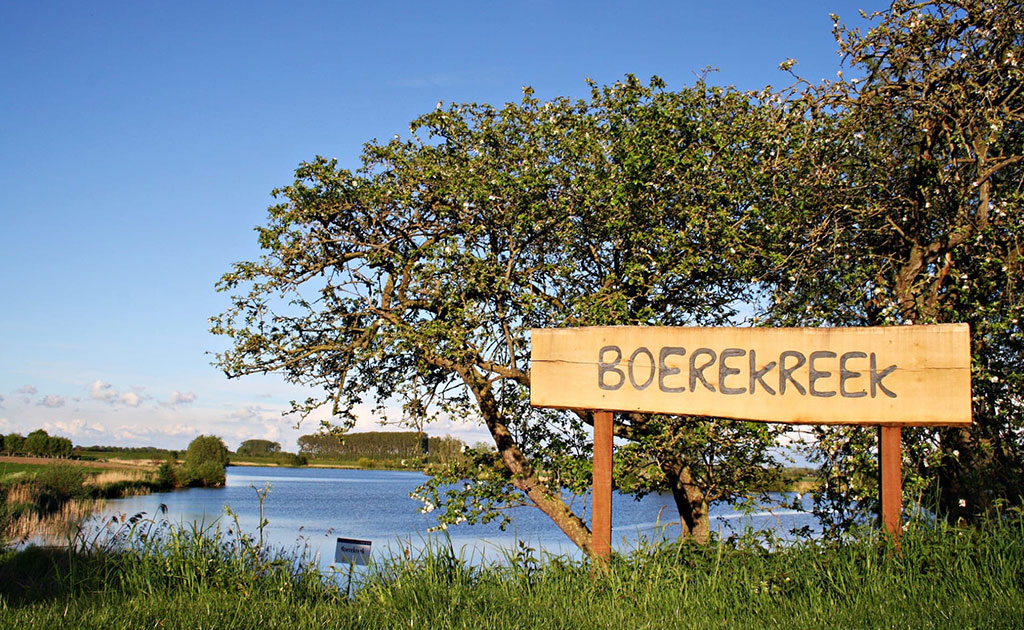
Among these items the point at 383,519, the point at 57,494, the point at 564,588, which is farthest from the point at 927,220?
the point at 57,494

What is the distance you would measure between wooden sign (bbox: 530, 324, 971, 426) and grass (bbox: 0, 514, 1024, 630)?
0.96 metres

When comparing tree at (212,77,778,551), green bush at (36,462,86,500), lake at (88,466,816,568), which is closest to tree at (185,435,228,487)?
lake at (88,466,816,568)

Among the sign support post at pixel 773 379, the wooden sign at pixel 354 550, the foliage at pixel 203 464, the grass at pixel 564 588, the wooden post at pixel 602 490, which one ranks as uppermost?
the sign support post at pixel 773 379

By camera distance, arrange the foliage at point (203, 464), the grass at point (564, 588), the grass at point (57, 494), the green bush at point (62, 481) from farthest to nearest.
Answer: the foliage at point (203, 464)
the green bush at point (62, 481)
the grass at point (57, 494)
the grass at point (564, 588)

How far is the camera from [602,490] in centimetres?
616

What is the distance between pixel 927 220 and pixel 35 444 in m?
57.8

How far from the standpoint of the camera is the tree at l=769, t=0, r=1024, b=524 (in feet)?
26.7

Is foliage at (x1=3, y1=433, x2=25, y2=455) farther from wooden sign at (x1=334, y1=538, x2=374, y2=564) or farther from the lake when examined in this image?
wooden sign at (x1=334, y1=538, x2=374, y2=564)

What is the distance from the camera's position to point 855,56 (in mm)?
9039

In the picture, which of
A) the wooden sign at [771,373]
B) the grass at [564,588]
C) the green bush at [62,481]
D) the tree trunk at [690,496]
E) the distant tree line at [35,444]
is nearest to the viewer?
the grass at [564,588]

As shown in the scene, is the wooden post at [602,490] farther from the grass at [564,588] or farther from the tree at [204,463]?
the tree at [204,463]

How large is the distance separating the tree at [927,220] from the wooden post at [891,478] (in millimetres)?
1853

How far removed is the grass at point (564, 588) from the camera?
4648 millimetres

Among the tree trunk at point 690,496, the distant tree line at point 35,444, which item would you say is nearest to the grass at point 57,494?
the tree trunk at point 690,496
